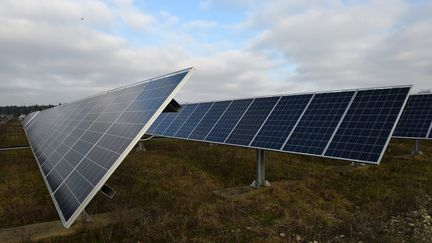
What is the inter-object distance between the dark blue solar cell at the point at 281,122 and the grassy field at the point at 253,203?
7.32 feet

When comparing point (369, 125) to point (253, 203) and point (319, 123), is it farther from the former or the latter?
point (253, 203)

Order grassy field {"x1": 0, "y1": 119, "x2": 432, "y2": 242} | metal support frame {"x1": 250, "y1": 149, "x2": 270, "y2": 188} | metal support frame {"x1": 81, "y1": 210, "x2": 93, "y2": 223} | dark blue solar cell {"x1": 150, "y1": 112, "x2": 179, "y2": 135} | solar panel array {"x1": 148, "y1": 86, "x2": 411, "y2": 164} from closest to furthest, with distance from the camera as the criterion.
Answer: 1. grassy field {"x1": 0, "y1": 119, "x2": 432, "y2": 242}
2. metal support frame {"x1": 81, "y1": 210, "x2": 93, "y2": 223}
3. solar panel array {"x1": 148, "y1": 86, "x2": 411, "y2": 164}
4. metal support frame {"x1": 250, "y1": 149, "x2": 270, "y2": 188}
5. dark blue solar cell {"x1": 150, "y1": 112, "x2": 179, "y2": 135}

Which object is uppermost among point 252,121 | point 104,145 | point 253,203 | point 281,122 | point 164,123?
point 281,122

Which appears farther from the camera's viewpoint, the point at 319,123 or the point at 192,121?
the point at 192,121

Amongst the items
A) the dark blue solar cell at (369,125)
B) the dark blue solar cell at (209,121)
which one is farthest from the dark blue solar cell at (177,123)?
the dark blue solar cell at (369,125)

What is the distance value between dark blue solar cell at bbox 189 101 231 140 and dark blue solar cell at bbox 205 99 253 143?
627mm

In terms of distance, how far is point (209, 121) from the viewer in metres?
23.0

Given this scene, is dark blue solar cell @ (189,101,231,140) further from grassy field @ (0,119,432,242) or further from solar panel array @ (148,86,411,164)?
grassy field @ (0,119,432,242)

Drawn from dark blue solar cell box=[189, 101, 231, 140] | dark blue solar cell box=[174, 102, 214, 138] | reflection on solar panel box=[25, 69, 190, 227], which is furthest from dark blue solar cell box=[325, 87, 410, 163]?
dark blue solar cell box=[174, 102, 214, 138]

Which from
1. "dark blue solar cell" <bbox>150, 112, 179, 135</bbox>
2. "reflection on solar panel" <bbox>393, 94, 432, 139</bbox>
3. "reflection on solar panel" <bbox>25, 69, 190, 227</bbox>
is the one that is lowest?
"reflection on solar panel" <bbox>25, 69, 190, 227</bbox>

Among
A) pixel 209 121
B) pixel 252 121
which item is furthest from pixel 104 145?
pixel 209 121

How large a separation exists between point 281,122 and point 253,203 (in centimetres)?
515

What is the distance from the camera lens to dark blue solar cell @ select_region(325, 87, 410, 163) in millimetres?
11922

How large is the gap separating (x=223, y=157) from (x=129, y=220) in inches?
601
